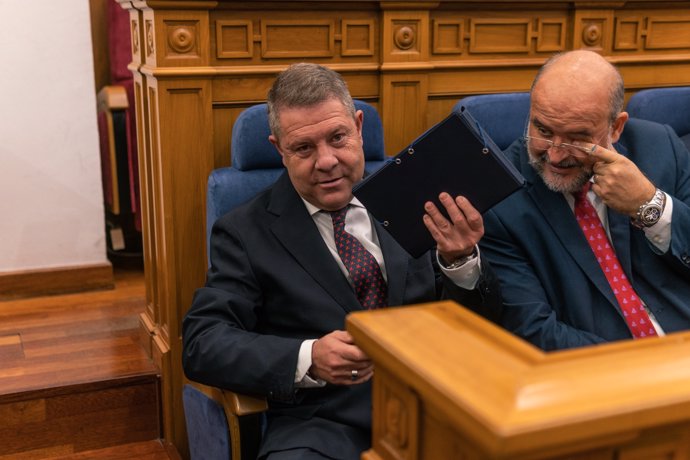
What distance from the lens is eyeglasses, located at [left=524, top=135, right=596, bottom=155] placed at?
177 centimetres

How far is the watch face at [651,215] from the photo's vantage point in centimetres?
173

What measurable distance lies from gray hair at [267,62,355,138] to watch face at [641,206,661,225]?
635 mm

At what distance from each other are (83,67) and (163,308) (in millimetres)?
1037

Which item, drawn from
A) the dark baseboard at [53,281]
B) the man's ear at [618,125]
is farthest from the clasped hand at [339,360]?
the dark baseboard at [53,281]

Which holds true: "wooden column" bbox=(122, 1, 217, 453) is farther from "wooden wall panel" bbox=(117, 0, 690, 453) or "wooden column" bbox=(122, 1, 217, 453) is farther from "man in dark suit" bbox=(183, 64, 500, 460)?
"man in dark suit" bbox=(183, 64, 500, 460)

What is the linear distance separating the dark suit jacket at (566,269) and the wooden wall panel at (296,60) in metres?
0.67

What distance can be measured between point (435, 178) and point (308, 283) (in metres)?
0.37

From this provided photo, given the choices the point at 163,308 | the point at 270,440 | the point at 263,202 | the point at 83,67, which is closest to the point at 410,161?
the point at 263,202

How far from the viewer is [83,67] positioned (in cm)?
301

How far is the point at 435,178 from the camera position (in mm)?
1570

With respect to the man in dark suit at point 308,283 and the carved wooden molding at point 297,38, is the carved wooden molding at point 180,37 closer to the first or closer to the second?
the carved wooden molding at point 297,38

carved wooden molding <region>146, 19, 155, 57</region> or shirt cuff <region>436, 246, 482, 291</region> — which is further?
carved wooden molding <region>146, 19, 155, 57</region>

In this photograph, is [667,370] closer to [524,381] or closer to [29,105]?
[524,381]

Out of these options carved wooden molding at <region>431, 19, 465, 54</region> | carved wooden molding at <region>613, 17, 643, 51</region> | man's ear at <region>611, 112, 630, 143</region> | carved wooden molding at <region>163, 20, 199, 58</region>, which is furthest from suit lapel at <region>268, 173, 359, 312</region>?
carved wooden molding at <region>613, 17, 643, 51</region>
